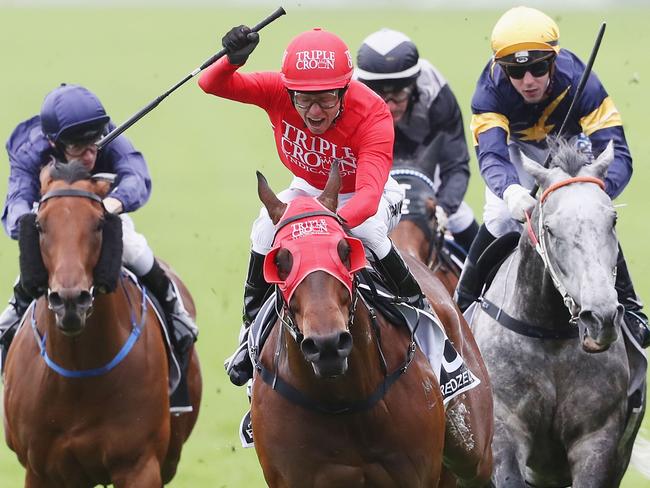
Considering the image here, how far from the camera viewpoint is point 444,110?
9.37 metres

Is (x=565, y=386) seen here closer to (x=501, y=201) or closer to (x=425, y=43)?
(x=501, y=201)

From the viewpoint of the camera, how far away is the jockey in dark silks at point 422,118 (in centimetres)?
888

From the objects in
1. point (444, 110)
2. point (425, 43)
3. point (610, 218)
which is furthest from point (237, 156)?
point (610, 218)

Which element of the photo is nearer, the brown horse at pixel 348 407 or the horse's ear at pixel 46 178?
the brown horse at pixel 348 407

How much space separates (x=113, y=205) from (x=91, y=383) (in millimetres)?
806

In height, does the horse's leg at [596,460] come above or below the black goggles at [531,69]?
below

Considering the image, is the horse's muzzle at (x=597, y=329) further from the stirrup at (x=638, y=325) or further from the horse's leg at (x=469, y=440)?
the stirrup at (x=638, y=325)

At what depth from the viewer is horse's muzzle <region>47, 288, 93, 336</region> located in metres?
5.69

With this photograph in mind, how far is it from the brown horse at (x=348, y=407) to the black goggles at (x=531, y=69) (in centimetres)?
177

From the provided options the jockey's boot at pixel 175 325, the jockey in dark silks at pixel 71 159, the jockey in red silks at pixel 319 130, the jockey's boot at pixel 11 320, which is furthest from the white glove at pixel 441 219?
the jockey's boot at pixel 11 320

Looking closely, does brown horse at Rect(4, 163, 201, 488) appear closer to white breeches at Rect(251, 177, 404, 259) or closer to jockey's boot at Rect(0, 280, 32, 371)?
jockey's boot at Rect(0, 280, 32, 371)

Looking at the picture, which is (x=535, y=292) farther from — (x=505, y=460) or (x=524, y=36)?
(x=524, y=36)

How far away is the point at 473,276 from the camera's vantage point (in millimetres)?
7270

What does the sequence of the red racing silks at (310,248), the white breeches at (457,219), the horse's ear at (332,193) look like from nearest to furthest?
the red racing silks at (310,248) → the horse's ear at (332,193) → the white breeches at (457,219)
